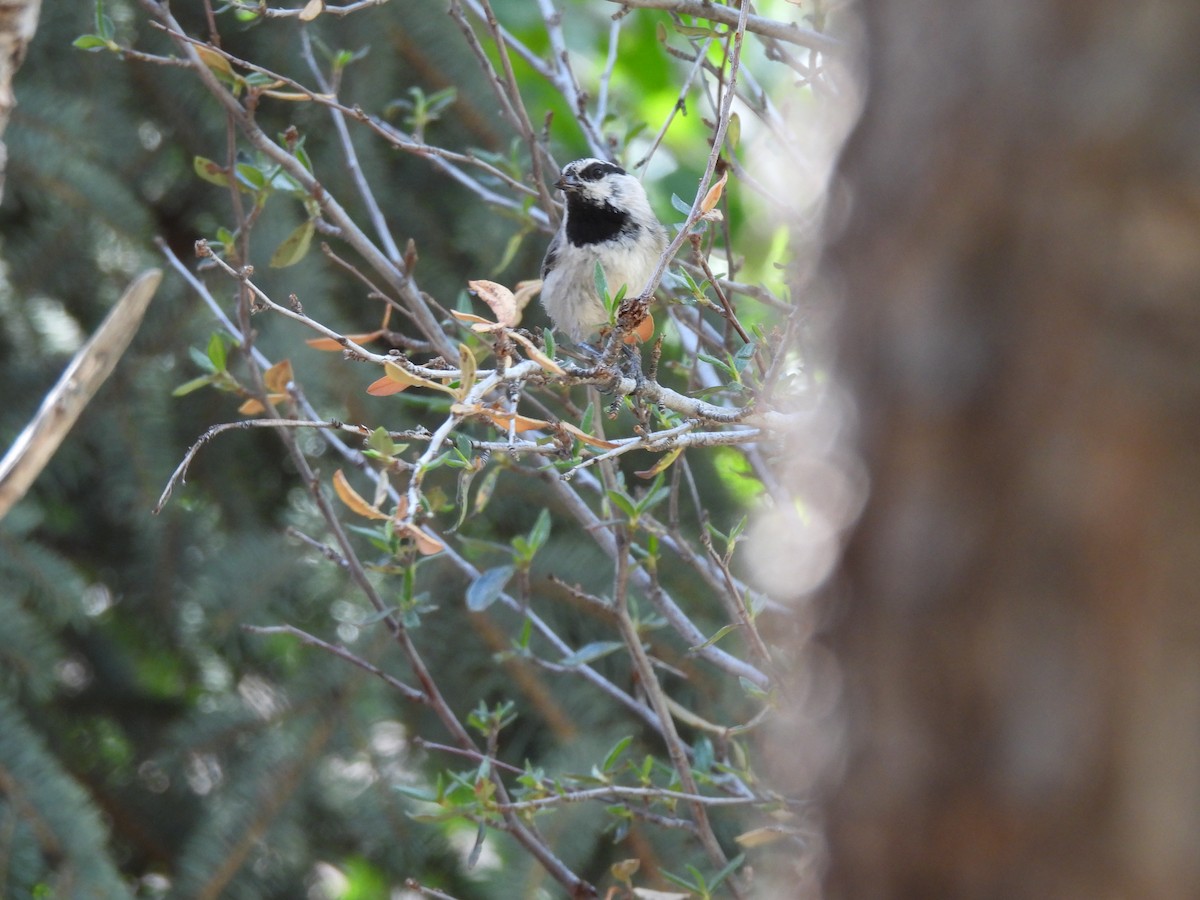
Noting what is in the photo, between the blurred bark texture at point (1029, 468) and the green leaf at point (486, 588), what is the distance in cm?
123

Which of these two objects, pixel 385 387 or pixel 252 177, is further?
pixel 252 177

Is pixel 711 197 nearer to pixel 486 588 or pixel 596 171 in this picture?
pixel 486 588

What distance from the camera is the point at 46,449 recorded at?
118cm

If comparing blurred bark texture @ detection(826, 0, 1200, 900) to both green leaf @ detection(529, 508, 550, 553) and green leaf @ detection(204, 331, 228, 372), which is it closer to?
green leaf @ detection(529, 508, 550, 553)

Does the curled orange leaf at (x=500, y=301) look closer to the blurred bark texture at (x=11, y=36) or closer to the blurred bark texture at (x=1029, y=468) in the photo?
the blurred bark texture at (x=11, y=36)

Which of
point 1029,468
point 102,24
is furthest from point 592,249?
point 1029,468

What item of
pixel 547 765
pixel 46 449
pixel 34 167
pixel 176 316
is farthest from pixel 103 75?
pixel 547 765

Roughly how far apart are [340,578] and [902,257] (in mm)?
1949

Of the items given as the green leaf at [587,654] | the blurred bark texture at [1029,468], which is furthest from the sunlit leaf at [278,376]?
the blurred bark texture at [1029,468]

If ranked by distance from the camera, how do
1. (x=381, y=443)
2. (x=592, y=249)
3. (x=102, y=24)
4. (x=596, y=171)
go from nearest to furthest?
(x=381, y=443), (x=102, y=24), (x=596, y=171), (x=592, y=249)

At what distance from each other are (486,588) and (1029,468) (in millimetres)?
1349

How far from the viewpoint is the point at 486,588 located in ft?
5.72

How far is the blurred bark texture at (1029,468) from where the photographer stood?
0.43 meters

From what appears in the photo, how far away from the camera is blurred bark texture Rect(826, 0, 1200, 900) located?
1.40 ft
